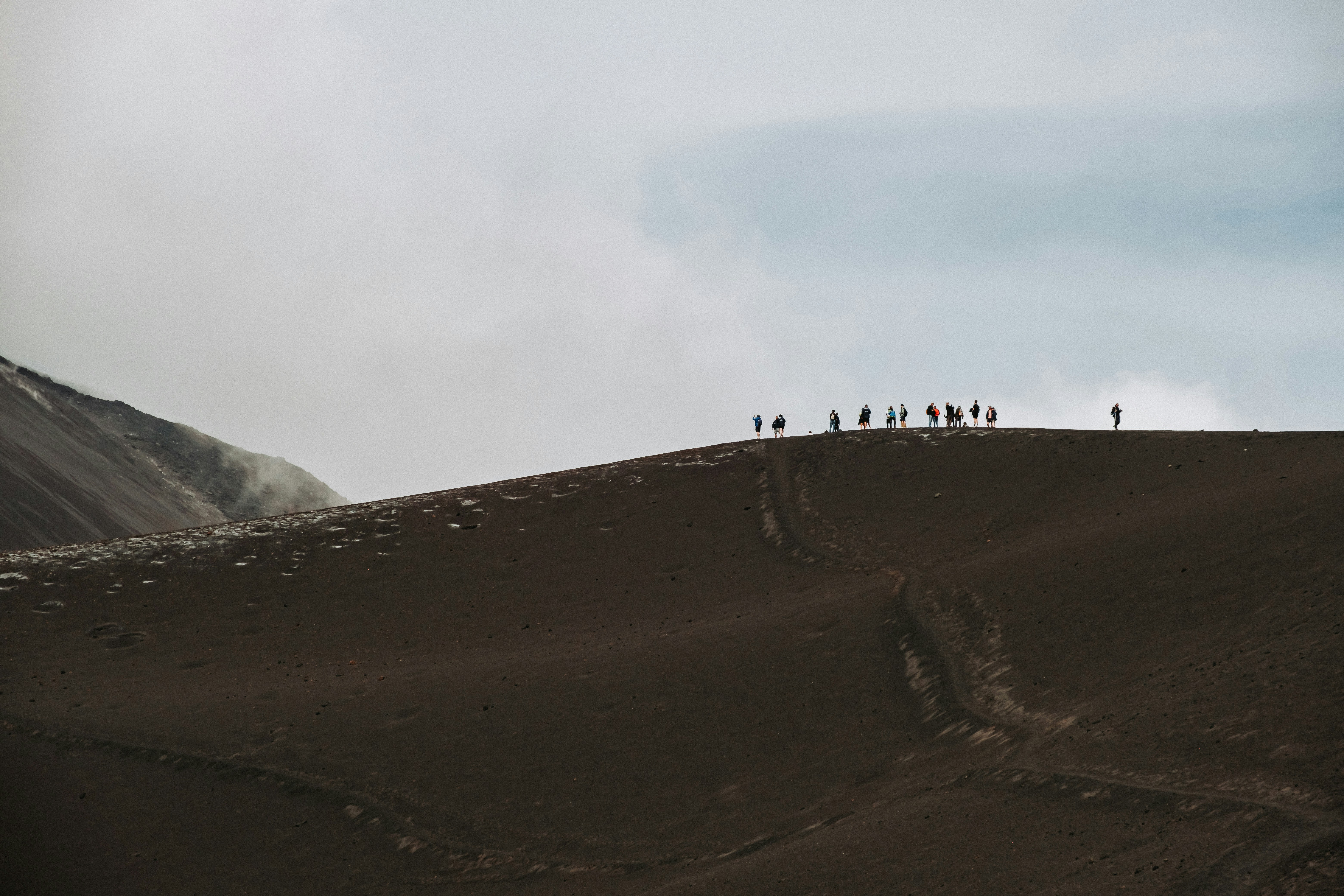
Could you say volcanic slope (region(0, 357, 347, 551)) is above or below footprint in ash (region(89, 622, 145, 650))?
above

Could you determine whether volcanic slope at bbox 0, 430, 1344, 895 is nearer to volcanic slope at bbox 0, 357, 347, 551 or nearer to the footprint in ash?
the footprint in ash

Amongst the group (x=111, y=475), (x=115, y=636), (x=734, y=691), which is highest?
(x=111, y=475)

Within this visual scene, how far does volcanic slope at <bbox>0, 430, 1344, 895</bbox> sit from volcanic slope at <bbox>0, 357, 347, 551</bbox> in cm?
3805

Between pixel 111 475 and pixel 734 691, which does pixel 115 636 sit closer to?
pixel 734 691

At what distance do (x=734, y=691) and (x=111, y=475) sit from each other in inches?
3548

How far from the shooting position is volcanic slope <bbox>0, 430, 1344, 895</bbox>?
2244cm

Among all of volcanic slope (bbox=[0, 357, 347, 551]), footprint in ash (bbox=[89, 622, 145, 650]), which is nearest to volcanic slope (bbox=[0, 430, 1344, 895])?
footprint in ash (bbox=[89, 622, 145, 650])

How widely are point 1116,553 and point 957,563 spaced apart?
6.32 metres

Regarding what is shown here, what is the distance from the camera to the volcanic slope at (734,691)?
883 inches

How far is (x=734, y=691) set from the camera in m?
33.4

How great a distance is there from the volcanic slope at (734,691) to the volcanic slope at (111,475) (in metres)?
38.1

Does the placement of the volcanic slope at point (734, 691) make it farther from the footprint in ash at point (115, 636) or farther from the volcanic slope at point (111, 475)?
the volcanic slope at point (111, 475)

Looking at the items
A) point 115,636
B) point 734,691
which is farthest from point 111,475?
point 734,691

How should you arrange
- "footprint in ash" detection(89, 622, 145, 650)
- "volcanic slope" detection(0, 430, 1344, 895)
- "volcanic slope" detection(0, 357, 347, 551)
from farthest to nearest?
"volcanic slope" detection(0, 357, 347, 551) < "footprint in ash" detection(89, 622, 145, 650) < "volcanic slope" detection(0, 430, 1344, 895)
